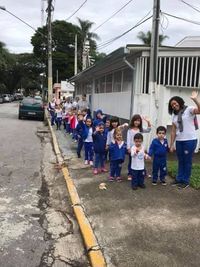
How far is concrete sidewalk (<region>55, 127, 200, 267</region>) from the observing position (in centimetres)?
470

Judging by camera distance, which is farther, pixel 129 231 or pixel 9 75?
pixel 9 75

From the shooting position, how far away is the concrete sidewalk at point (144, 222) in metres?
4.70

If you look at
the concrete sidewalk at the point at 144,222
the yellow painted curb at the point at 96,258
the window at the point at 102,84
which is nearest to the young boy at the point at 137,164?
the concrete sidewalk at the point at 144,222

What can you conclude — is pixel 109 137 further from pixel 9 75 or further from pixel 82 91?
pixel 9 75

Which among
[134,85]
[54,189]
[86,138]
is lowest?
[54,189]

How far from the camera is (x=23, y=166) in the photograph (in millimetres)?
10453

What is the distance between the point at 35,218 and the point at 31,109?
20.7m

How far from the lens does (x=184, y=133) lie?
7.28 metres

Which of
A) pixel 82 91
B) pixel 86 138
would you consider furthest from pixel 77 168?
pixel 82 91

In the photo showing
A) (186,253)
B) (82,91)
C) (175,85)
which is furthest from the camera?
(82,91)

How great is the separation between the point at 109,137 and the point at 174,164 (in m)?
1.53

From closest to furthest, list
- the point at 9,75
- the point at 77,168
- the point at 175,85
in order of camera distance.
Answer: the point at 77,168 < the point at 175,85 < the point at 9,75

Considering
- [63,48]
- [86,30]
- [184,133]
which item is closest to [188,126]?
[184,133]

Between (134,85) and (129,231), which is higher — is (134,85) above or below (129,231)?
above
